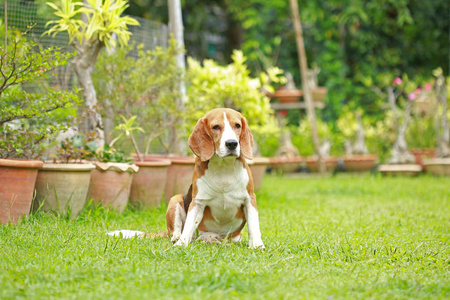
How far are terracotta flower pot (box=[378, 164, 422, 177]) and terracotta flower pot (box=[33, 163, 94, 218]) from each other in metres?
7.87

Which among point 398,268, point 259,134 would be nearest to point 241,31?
point 259,134

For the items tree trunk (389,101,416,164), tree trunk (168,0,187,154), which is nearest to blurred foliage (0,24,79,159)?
tree trunk (168,0,187,154)

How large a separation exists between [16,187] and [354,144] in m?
10.6

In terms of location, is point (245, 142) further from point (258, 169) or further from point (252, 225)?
point (258, 169)

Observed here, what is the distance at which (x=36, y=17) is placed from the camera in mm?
5918

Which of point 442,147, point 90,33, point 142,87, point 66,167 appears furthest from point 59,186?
point 442,147

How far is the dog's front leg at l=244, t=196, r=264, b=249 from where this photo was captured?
12.4ft

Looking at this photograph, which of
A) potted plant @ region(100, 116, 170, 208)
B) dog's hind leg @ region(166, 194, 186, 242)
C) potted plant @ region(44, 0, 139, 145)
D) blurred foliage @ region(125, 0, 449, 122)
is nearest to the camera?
dog's hind leg @ region(166, 194, 186, 242)

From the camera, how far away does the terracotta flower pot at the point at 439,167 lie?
35.7 feet

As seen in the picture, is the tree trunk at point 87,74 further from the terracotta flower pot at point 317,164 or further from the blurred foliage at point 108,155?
the terracotta flower pot at point 317,164

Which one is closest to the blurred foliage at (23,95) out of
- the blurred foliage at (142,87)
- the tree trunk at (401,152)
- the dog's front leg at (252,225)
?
the blurred foliage at (142,87)

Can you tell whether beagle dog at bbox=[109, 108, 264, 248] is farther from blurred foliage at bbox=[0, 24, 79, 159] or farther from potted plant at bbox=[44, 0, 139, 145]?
potted plant at bbox=[44, 0, 139, 145]

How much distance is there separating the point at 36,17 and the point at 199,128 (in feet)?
10.3

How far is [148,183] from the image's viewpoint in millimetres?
5781
